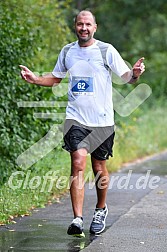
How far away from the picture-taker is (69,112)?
7273mm

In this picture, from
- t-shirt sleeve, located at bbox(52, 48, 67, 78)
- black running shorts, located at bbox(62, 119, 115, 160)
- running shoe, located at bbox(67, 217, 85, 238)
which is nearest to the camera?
running shoe, located at bbox(67, 217, 85, 238)

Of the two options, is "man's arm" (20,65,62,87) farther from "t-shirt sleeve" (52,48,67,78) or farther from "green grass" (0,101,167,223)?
"green grass" (0,101,167,223)

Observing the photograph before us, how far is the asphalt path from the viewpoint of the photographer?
6641 millimetres

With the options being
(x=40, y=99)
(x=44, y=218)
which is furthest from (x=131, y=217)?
(x=40, y=99)

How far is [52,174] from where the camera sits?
10398 millimetres

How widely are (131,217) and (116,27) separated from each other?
56.4 feet

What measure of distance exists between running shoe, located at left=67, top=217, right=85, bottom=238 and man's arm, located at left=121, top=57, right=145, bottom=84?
1429 millimetres

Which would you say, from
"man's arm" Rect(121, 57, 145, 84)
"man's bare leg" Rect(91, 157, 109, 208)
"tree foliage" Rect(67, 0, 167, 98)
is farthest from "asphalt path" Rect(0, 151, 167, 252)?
"tree foliage" Rect(67, 0, 167, 98)

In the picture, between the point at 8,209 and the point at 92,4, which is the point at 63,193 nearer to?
the point at 8,209

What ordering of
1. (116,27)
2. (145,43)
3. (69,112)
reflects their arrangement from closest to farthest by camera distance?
1. (69,112)
2. (116,27)
3. (145,43)

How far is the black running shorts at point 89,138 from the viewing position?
7180 millimetres

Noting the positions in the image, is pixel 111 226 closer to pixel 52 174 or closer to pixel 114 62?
pixel 114 62

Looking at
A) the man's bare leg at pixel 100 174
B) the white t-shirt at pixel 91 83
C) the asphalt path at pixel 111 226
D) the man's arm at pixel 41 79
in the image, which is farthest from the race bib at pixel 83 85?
the asphalt path at pixel 111 226

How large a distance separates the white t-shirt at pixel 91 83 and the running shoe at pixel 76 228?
96 centimetres
